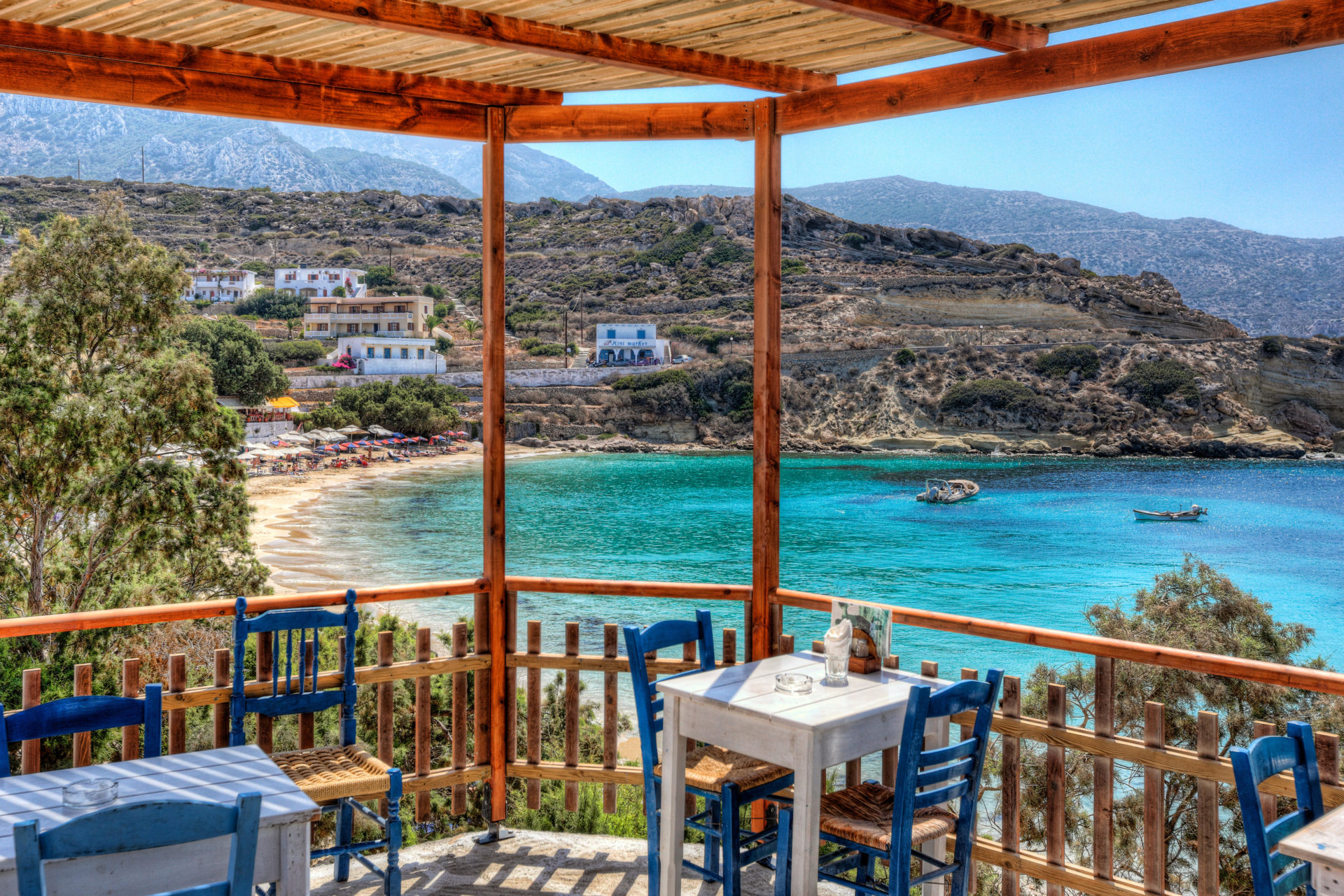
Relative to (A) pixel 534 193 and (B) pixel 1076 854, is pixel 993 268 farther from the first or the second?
(A) pixel 534 193

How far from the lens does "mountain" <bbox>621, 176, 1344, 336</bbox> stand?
58188 mm

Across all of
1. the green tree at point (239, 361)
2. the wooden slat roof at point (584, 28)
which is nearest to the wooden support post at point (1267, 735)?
the wooden slat roof at point (584, 28)

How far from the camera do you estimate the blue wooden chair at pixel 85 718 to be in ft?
7.72

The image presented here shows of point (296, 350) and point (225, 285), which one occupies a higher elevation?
point (225, 285)

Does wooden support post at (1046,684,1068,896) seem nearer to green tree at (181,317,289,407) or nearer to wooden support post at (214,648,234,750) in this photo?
wooden support post at (214,648,234,750)

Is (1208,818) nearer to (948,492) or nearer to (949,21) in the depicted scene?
(949,21)

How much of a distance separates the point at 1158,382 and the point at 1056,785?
2126 inches

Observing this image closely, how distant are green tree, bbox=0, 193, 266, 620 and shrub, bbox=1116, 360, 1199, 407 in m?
47.7

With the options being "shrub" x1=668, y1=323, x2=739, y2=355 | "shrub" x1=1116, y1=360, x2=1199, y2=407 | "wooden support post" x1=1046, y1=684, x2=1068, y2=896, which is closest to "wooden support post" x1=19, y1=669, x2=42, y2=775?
"wooden support post" x1=1046, y1=684, x2=1068, y2=896

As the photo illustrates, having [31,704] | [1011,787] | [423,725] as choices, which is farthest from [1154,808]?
[31,704]

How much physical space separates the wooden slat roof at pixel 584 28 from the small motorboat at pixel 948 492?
4406 cm

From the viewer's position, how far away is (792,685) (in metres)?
2.83

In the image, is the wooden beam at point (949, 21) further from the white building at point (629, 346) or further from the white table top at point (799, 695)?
the white building at point (629, 346)

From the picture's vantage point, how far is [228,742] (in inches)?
129
